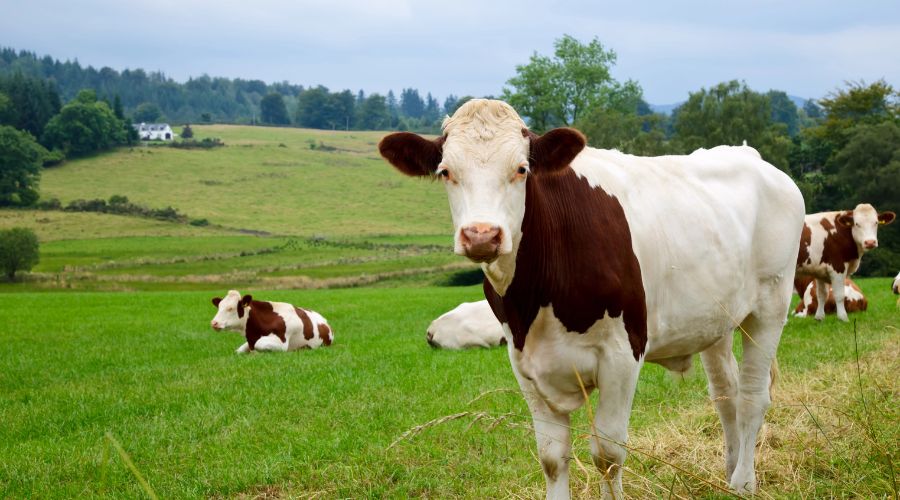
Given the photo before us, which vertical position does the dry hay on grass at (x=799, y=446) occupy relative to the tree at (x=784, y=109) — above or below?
below

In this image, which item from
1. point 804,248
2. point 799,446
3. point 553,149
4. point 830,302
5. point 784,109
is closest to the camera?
point 553,149

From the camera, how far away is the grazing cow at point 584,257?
4.07 metres

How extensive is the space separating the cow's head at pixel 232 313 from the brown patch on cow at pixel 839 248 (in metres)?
10.6

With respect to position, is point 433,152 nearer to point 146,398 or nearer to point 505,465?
point 505,465

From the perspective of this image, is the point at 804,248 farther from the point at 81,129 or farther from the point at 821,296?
the point at 81,129

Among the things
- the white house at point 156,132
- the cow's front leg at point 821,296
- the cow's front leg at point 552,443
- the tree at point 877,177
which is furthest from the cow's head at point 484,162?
the white house at point 156,132

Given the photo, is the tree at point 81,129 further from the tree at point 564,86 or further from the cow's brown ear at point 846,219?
the cow's brown ear at point 846,219

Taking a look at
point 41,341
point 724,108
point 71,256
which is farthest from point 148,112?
point 41,341

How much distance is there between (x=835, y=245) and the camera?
1461cm

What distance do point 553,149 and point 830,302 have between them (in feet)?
42.2

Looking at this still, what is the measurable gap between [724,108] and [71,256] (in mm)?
45896

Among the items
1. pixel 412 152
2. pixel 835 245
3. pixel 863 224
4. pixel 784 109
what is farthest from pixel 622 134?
pixel 784 109

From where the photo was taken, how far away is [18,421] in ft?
28.7

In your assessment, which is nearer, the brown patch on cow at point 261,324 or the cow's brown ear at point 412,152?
the cow's brown ear at point 412,152
